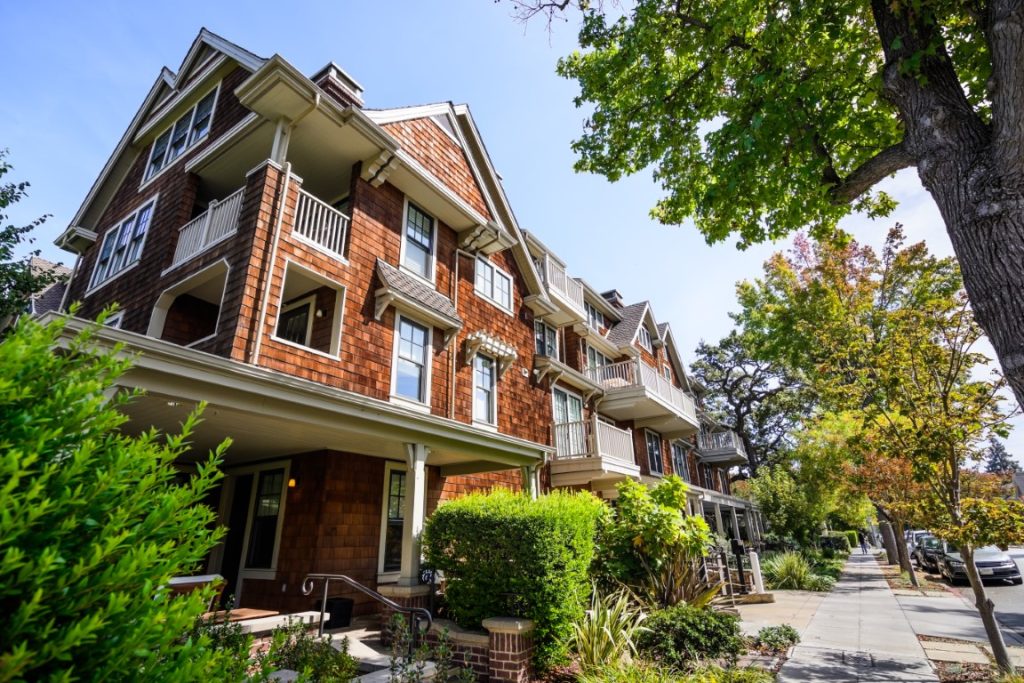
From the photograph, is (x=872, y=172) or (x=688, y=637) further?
(x=688, y=637)

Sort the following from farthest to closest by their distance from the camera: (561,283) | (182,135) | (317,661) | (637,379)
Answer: (637,379) < (561,283) < (182,135) < (317,661)

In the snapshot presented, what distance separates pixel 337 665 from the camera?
18.1 ft

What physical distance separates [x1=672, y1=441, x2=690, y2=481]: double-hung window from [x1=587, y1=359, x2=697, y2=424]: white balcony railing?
403 cm

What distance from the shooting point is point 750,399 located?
128 ft

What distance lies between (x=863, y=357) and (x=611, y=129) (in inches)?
254

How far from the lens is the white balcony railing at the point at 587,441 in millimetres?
14953

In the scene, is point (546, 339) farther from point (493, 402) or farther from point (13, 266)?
point (13, 266)

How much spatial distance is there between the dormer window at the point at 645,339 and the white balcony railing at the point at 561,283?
6.71 meters

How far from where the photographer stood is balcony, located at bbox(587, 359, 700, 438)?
1873cm

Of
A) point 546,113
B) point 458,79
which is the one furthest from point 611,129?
point 458,79

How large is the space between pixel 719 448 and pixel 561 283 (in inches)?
706

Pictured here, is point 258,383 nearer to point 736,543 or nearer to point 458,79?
point 458,79

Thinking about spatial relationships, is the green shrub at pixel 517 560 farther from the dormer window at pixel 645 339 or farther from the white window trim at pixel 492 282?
the dormer window at pixel 645 339

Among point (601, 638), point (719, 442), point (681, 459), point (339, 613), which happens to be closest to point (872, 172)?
point (601, 638)
